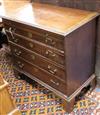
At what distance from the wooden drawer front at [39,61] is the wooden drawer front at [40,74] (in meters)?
0.06

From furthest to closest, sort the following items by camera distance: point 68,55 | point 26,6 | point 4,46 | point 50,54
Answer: point 4,46
point 26,6
point 50,54
point 68,55

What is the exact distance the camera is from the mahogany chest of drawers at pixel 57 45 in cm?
149

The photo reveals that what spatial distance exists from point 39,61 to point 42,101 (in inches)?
19.0

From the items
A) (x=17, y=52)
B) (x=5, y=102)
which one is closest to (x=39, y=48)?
(x=17, y=52)

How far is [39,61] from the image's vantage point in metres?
1.80

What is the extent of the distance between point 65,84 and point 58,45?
0.40 m

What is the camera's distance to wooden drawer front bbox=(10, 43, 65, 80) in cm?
164

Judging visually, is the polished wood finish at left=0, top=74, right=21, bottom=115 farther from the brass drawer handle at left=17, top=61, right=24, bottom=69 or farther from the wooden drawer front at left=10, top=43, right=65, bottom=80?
the brass drawer handle at left=17, top=61, right=24, bottom=69

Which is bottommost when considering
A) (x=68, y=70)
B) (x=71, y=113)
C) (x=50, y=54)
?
(x=71, y=113)

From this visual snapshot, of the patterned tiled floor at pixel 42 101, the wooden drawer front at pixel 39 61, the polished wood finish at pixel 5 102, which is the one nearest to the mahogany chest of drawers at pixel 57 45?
the wooden drawer front at pixel 39 61

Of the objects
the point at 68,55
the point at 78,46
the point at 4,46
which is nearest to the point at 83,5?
the point at 78,46

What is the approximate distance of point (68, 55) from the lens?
1.50 metres

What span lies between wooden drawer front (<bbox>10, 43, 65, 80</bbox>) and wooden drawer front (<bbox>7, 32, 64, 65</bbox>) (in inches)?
2.5

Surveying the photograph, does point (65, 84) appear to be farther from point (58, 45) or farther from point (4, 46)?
point (4, 46)
